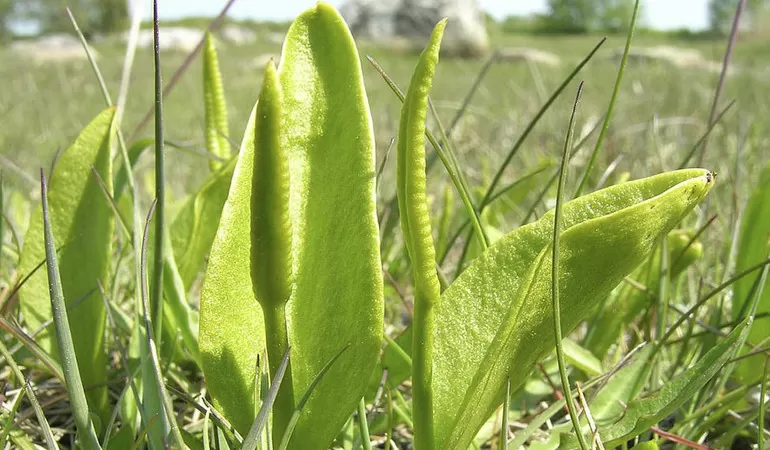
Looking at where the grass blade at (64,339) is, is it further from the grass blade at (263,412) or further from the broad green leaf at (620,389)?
the broad green leaf at (620,389)

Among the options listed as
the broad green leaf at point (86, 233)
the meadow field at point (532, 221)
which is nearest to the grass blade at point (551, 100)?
the meadow field at point (532, 221)

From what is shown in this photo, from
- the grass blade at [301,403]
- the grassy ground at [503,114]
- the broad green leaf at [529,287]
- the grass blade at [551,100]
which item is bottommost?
the grassy ground at [503,114]

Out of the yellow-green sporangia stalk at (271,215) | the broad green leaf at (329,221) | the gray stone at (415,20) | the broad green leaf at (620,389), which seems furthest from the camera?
the gray stone at (415,20)

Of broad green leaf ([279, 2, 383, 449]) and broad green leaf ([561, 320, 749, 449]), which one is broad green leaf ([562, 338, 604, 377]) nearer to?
broad green leaf ([561, 320, 749, 449])

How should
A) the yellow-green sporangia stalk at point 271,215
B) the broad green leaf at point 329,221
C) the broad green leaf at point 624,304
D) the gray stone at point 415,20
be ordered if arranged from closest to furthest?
the yellow-green sporangia stalk at point 271,215
the broad green leaf at point 329,221
the broad green leaf at point 624,304
the gray stone at point 415,20

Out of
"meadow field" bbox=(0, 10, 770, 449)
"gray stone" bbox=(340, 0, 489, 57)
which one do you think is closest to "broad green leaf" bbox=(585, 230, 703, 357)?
"meadow field" bbox=(0, 10, 770, 449)

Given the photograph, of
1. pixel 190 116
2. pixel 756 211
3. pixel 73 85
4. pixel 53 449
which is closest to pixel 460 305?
pixel 53 449

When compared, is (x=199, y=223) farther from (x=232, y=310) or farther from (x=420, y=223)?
(x=420, y=223)
